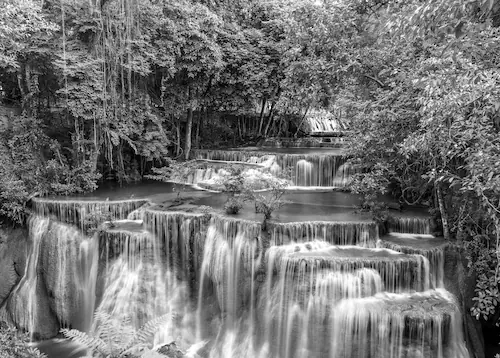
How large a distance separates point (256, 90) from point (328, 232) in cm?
1122

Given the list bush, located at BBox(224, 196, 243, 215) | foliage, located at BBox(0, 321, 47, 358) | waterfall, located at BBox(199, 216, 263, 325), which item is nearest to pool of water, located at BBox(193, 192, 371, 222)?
bush, located at BBox(224, 196, 243, 215)

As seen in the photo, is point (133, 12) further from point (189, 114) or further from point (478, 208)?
point (478, 208)

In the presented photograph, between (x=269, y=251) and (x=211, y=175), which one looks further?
(x=211, y=175)

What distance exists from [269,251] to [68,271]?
604 centimetres

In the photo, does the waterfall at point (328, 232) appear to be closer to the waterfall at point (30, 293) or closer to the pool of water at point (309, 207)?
the pool of water at point (309, 207)

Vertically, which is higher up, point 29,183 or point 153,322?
point 29,183

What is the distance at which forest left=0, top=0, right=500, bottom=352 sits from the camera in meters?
6.20

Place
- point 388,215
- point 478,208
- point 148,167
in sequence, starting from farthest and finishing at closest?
point 148,167 → point 388,215 → point 478,208

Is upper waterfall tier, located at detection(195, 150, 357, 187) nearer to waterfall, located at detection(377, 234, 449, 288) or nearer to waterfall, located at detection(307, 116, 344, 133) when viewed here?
waterfall, located at detection(377, 234, 449, 288)

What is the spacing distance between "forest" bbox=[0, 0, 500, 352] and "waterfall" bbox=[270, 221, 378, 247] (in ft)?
3.24

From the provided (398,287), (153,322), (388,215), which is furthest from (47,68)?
(398,287)

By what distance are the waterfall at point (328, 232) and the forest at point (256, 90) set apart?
0.99 meters

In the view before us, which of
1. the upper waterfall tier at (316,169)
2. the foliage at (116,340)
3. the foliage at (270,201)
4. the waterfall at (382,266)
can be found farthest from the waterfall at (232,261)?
the upper waterfall tier at (316,169)

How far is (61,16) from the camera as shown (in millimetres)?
13242
